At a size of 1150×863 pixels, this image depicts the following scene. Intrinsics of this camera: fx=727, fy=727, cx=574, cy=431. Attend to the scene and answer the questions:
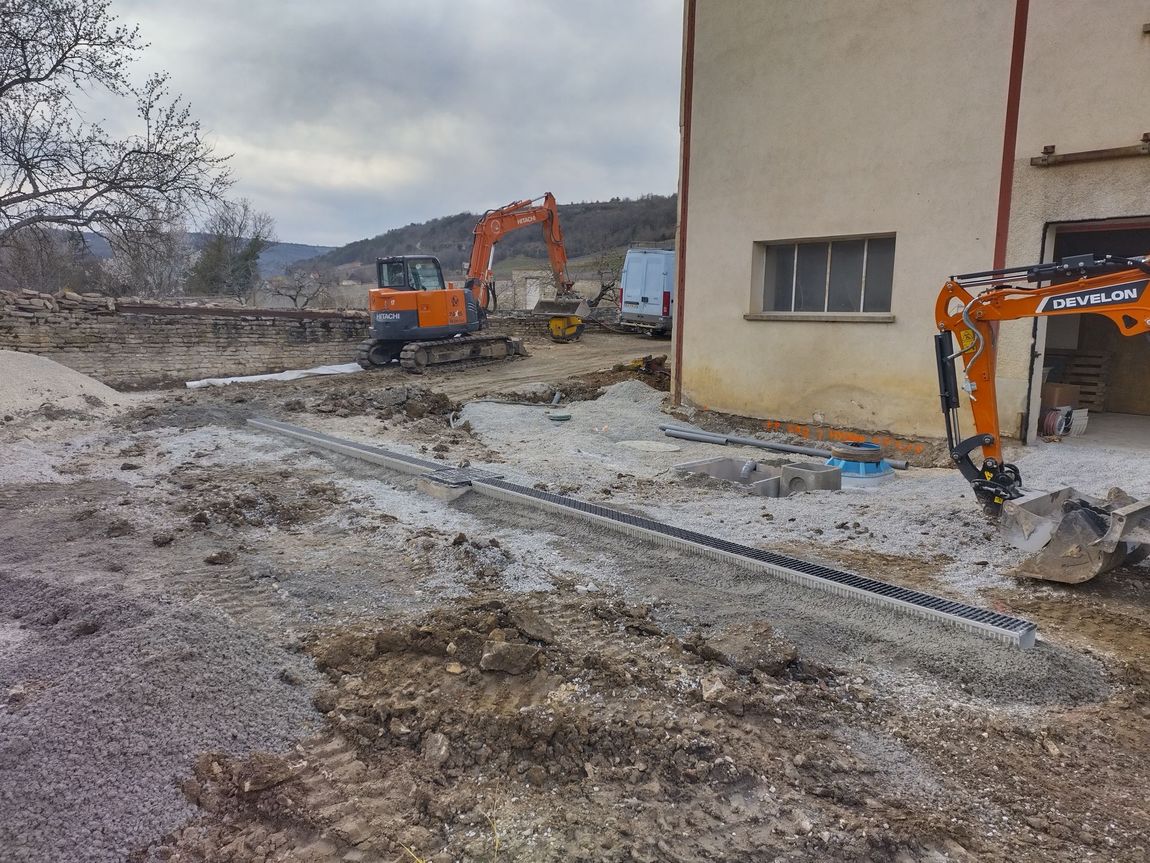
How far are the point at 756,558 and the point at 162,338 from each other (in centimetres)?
1661

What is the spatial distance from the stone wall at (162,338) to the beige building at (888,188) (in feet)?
39.3

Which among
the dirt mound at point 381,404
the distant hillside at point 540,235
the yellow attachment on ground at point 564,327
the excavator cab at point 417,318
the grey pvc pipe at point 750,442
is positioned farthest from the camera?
the distant hillside at point 540,235

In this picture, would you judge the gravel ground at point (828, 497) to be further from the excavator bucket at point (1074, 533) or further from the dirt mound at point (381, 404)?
the dirt mound at point (381, 404)

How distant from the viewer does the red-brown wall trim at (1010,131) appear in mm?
7477

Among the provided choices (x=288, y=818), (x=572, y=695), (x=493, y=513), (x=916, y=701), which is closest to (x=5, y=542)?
(x=493, y=513)

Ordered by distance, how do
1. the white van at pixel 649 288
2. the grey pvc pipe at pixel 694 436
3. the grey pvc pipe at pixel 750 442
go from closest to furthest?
the grey pvc pipe at pixel 750 442, the grey pvc pipe at pixel 694 436, the white van at pixel 649 288

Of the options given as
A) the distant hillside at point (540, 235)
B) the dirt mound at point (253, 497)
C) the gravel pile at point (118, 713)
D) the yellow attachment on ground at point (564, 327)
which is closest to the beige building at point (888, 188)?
the dirt mound at point (253, 497)

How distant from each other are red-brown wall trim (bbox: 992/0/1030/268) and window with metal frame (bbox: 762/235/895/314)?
1.23 meters

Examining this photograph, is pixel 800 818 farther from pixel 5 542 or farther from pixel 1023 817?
pixel 5 542

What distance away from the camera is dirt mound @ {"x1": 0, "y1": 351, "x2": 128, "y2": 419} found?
10.6m

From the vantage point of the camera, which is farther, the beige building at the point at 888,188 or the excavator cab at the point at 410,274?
the excavator cab at the point at 410,274

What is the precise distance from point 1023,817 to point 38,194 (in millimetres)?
18385

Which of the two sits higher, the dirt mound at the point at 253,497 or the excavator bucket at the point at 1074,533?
the excavator bucket at the point at 1074,533

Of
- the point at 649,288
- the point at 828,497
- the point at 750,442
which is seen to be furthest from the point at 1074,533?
the point at 649,288
